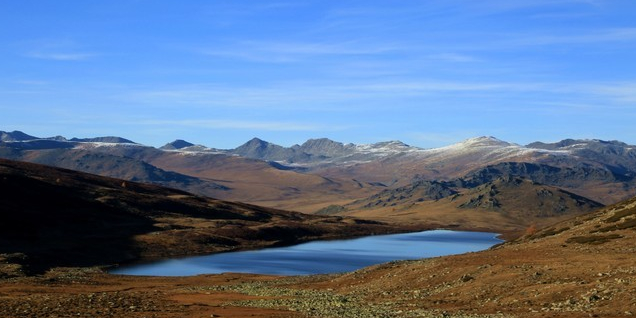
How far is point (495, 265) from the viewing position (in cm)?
6819

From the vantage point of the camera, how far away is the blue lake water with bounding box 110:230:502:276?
408 ft

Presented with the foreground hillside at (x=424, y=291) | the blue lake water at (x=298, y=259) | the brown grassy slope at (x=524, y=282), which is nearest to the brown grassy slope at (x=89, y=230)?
the blue lake water at (x=298, y=259)

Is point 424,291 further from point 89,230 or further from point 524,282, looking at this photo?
point 89,230

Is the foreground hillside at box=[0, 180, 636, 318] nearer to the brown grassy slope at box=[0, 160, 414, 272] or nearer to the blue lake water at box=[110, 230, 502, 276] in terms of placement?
the blue lake water at box=[110, 230, 502, 276]

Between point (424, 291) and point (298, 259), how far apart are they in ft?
288

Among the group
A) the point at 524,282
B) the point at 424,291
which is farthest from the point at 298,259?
the point at 524,282

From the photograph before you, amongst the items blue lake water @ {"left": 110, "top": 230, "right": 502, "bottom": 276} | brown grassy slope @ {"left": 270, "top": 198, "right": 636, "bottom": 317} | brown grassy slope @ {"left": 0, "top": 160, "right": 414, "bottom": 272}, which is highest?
brown grassy slope @ {"left": 270, "top": 198, "right": 636, "bottom": 317}

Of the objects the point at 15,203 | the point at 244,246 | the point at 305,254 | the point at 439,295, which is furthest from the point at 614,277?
the point at 15,203

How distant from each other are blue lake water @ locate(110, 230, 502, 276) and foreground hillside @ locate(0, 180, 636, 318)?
33116 millimetres

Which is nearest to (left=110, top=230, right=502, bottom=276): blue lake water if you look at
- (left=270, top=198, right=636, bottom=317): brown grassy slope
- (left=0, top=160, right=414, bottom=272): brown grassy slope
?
(left=0, top=160, right=414, bottom=272): brown grassy slope

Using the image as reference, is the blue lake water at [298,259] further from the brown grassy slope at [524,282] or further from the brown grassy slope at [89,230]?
the brown grassy slope at [524,282]

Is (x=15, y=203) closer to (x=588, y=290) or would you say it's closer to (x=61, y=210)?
(x=61, y=210)

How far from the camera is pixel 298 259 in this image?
15000 cm

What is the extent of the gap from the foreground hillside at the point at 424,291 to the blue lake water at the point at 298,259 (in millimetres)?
33116
